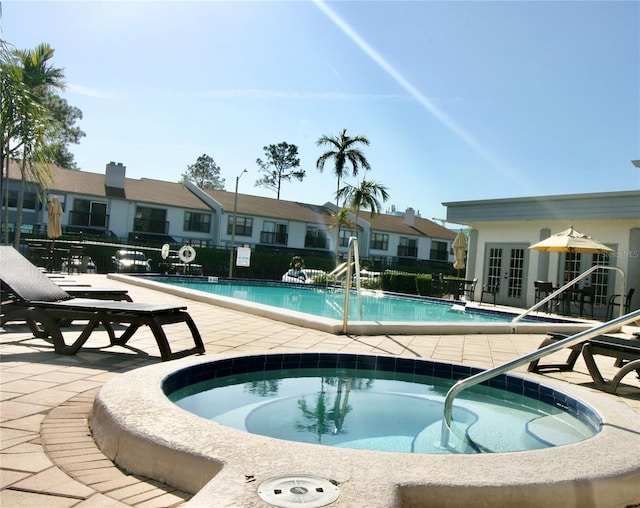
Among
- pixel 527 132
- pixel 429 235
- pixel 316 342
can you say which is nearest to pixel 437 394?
pixel 316 342

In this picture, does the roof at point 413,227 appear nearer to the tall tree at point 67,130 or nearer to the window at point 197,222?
the window at point 197,222

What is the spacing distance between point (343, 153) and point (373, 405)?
1029 inches

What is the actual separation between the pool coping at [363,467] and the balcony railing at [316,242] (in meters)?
39.0

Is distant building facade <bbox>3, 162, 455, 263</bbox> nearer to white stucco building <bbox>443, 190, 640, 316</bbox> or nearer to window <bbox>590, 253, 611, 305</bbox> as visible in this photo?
white stucco building <bbox>443, 190, 640, 316</bbox>

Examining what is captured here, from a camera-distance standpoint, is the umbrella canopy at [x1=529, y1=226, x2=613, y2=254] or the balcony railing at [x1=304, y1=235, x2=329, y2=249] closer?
the umbrella canopy at [x1=529, y1=226, x2=613, y2=254]

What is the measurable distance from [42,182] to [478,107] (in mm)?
10102

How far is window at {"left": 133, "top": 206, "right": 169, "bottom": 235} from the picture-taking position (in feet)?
114

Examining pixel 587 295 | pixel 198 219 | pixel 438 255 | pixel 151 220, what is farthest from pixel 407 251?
pixel 587 295

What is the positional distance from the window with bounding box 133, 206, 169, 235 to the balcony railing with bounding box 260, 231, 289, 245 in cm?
749

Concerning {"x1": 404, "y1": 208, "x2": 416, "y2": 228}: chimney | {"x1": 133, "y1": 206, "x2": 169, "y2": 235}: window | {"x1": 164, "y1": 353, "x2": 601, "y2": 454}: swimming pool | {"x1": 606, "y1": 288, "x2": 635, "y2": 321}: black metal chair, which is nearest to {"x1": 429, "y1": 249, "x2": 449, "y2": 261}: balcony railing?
{"x1": 404, "y1": 208, "x2": 416, "y2": 228}: chimney

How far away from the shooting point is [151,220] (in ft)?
115

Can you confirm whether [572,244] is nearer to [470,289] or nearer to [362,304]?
[362,304]

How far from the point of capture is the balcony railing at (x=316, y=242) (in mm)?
41688

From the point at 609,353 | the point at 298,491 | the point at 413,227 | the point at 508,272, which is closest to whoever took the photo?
the point at 298,491
